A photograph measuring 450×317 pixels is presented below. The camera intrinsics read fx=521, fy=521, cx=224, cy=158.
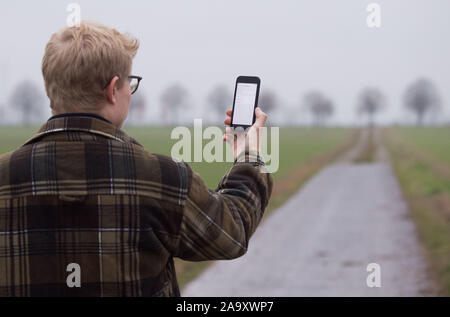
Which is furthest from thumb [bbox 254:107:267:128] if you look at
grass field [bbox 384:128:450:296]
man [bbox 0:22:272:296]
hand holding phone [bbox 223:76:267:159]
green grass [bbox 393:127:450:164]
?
green grass [bbox 393:127:450:164]

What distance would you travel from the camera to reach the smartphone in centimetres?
190

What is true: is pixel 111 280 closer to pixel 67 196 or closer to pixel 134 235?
pixel 134 235

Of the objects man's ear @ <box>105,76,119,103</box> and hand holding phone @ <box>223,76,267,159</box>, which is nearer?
man's ear @ <box>105,76,119,103</box>

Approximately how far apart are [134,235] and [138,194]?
120 millimetres

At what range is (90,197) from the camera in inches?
58.3

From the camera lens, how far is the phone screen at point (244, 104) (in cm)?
190

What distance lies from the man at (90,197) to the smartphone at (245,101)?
1.33ft

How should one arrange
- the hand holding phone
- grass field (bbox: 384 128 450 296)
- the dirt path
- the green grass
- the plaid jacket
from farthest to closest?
the green grass, grass field (bbox: 384 128 450 296), the dirt path, the hand holding phone, the plaid jacket

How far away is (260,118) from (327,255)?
6641 mm

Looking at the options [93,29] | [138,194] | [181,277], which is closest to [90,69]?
[93,29]

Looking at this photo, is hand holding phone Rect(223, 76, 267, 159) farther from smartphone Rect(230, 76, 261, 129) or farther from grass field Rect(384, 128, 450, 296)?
grass field Rect(384, 128, 450, 296)

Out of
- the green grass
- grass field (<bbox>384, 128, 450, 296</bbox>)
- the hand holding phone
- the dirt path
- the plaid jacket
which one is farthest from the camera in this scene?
the green grass

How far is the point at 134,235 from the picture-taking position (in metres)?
1.51

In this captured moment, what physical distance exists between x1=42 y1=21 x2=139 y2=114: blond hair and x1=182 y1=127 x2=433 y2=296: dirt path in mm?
4771
